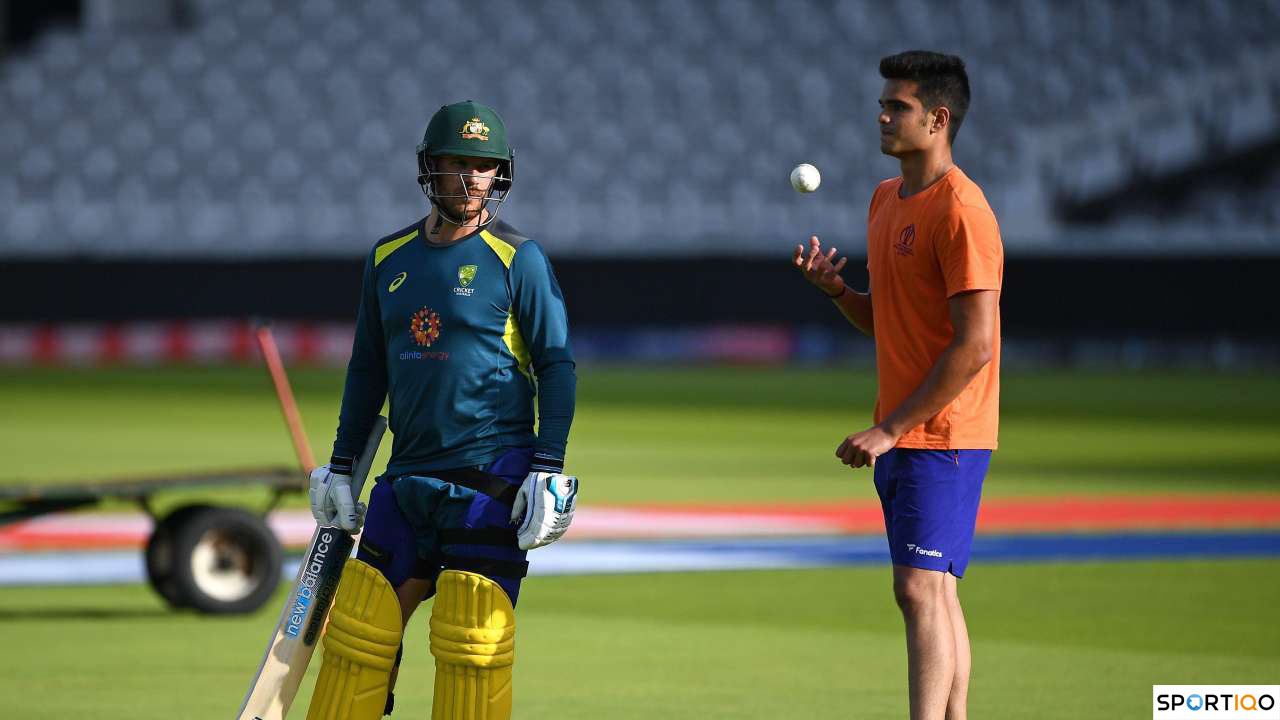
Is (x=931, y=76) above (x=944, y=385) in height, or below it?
above

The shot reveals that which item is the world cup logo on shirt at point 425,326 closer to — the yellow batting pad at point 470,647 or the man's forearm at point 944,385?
the yellow batting pad at point 470,647

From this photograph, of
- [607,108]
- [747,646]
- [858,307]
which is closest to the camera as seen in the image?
[858,307]

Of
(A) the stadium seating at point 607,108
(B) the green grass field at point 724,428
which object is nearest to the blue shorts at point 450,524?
(B) the green grass field at point 724,428

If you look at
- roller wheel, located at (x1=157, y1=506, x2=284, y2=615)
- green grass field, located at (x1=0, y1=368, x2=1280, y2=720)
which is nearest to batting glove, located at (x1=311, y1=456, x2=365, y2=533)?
green grass field, located at (x1=0, y1=368, x2=1280, y2=720)

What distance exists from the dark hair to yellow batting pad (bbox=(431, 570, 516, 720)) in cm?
185

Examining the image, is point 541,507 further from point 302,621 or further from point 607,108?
point 607,108

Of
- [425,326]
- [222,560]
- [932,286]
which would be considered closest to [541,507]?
[425,326]

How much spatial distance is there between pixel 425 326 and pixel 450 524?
21.4 inches

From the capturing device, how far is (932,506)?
539 cm

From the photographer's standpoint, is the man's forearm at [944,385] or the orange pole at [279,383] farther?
the orange pole at [279,383]

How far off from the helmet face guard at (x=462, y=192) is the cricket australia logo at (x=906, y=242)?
1.12 m

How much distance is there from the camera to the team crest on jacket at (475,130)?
5316 millimetres

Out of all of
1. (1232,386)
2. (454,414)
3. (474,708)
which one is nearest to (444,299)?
(454,414)

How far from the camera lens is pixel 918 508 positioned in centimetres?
539
